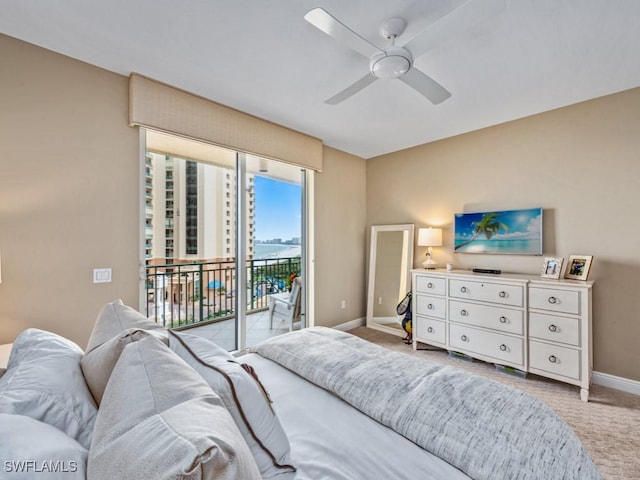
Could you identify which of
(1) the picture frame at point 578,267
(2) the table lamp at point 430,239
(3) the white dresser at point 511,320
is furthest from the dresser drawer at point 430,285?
(1) the picture frame at point 578,267

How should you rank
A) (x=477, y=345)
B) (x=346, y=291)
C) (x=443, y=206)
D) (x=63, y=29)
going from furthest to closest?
(x=346, y=291) < (x=443, y=206) < (x=477, y=345) < (x=63, y=29)

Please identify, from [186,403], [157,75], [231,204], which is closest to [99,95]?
[157,75]

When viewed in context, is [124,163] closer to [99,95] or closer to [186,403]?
[99,95]

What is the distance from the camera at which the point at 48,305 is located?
6.56 ft

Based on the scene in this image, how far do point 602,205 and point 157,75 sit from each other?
4.04 m

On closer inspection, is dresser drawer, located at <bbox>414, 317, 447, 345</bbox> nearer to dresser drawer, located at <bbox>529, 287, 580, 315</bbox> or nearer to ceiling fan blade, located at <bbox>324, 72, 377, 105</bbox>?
dresser drawer, located at <bbox>529, 287, 580, 315</bbox>

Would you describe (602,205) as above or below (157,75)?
below

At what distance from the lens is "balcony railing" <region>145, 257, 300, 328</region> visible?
3021 millimetres

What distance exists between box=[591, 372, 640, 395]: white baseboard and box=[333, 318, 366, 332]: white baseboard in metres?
2.61

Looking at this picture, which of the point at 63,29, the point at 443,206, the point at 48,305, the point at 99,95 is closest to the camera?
the point at 63,29

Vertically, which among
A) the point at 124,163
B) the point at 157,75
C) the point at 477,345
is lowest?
the point at 477,345

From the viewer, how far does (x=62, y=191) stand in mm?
2055

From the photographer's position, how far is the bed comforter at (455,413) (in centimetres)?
91

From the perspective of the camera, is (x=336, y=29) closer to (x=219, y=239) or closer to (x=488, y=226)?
(x=219, y=239)
